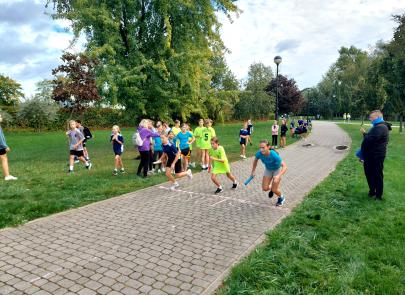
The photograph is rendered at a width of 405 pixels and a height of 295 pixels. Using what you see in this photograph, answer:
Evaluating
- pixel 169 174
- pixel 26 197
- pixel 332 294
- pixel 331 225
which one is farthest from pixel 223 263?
pixel 26 197

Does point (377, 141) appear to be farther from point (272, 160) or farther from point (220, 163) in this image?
point (220, 163)

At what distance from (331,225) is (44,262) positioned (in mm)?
4887

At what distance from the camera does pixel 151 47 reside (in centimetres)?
1614

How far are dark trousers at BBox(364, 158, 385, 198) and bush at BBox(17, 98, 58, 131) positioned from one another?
38.8 meters

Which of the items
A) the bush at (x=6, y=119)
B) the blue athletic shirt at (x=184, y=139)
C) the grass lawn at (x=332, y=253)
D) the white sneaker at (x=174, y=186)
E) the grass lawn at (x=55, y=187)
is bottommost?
the grass lawn at (x=332, y=253)

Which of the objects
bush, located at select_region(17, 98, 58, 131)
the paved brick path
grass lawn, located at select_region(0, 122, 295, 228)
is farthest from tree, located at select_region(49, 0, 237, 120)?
bush, located at select_region(17, 98, 58, 131)

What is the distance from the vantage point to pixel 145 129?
1045 cm

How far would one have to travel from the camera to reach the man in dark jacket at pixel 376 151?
24.5 feet

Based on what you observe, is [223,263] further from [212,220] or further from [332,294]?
[212,220]

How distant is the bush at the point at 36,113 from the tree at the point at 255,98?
24.7 meters

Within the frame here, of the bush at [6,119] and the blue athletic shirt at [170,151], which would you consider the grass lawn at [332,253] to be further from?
the bush at [6,119]

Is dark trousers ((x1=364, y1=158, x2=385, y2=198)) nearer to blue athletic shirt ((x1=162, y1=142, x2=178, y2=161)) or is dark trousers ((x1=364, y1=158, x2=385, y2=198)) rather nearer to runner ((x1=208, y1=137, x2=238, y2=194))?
runner ((x1=208, y1=137, x2=238, y2=194))

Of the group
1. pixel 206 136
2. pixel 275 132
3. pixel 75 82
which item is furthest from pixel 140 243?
pixel 75 82

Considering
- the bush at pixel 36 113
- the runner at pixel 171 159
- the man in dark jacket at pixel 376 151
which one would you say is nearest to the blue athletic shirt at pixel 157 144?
the runner at pixel 171 159
